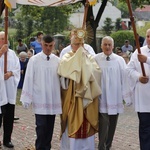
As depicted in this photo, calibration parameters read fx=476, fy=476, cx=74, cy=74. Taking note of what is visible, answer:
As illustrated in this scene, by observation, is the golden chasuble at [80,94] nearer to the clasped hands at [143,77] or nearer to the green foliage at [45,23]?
the clasped hands at [143,77]

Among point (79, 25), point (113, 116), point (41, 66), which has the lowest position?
point (113, 116)

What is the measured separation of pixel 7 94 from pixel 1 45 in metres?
0.84

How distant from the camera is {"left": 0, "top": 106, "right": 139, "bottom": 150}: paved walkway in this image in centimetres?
865

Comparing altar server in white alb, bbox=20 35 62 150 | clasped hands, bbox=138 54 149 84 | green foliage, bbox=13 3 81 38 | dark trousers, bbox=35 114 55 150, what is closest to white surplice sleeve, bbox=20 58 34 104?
altar server in white alb, bbox=20 35 62 150

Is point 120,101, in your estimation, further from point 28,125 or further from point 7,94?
point 28,125

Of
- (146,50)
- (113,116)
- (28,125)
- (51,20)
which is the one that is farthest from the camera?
(51,20)

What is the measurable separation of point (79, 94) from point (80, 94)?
0.02m

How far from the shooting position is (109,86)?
7.73m

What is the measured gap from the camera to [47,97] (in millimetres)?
7605

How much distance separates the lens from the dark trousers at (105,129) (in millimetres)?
7805

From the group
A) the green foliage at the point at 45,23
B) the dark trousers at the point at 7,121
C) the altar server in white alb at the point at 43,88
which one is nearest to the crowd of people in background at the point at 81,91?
the altar server in white alb at the point at 43,88

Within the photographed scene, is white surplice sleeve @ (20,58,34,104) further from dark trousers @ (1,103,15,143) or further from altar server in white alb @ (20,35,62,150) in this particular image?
dark trousers @ (1,103,15,143)

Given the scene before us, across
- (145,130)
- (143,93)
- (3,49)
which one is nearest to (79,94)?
(143,93)

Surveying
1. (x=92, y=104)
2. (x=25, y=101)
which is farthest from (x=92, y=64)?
(x=25, y=101)
